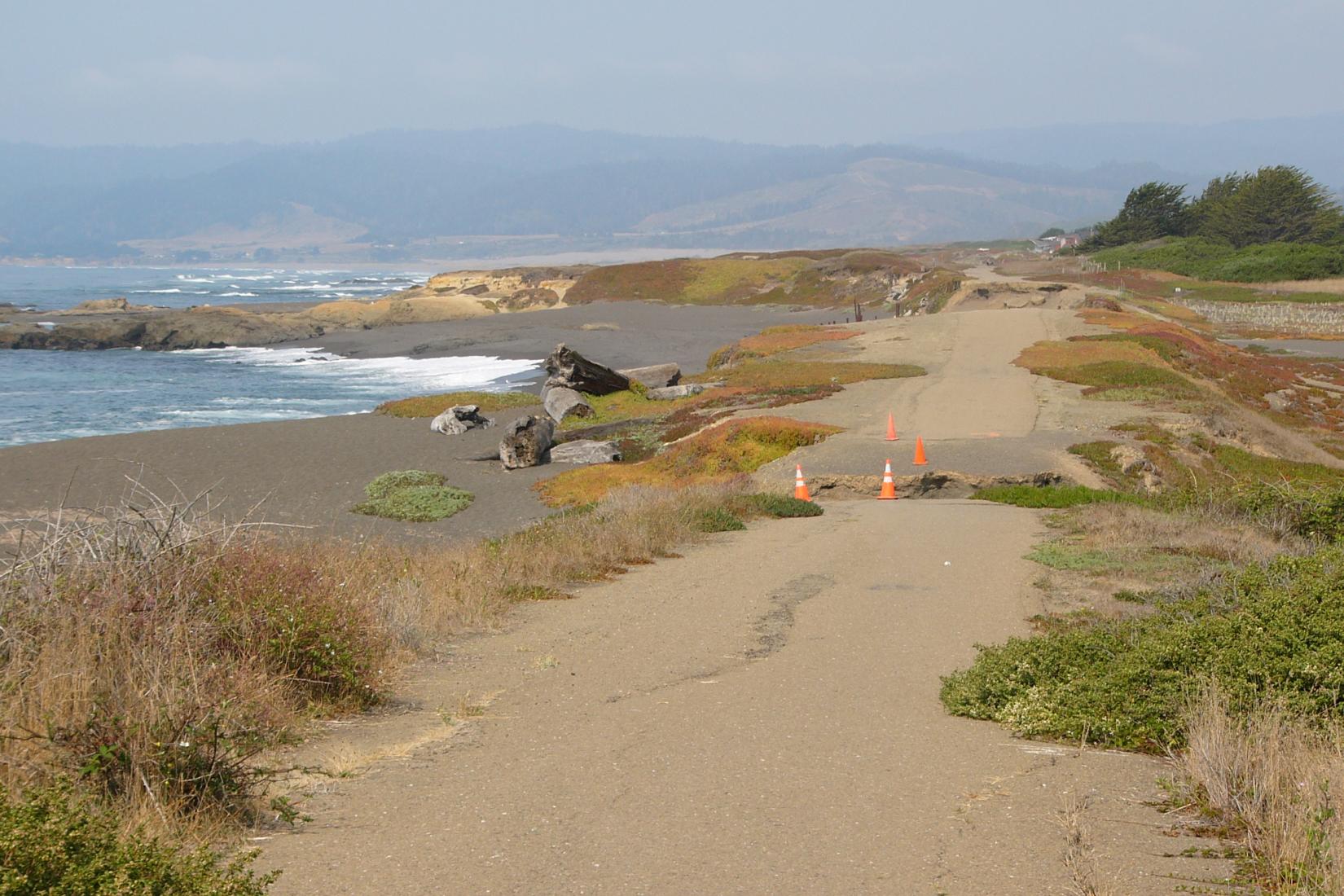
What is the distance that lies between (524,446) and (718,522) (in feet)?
41.5

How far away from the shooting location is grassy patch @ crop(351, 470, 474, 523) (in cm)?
2175

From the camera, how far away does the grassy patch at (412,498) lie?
2175 cm

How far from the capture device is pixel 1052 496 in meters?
17.6

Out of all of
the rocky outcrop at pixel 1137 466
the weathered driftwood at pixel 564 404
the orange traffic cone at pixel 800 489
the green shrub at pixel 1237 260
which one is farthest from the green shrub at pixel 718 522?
the green shrub at pixel 1237 260

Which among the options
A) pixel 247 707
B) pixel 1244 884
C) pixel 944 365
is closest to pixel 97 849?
pixel 247 707

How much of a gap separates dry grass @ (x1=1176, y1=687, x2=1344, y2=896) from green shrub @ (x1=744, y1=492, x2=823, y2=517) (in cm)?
1037

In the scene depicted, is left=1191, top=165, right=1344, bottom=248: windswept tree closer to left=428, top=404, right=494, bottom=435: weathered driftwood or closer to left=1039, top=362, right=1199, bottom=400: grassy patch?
left=1039, top=362, right=1199, bottom=400: grassy patch

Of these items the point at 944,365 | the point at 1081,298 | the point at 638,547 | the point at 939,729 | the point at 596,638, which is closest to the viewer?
the point at 939,729

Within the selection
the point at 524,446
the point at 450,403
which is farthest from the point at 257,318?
the point at 524,446

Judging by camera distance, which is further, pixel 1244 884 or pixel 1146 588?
pixel 1146 588

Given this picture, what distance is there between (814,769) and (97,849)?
327 centimetres

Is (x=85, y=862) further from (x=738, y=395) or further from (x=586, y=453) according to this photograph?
(x=738, y=395)

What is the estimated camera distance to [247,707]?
5.68 meters

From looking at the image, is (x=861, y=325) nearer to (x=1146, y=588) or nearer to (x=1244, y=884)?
(x=1146, y=588)
